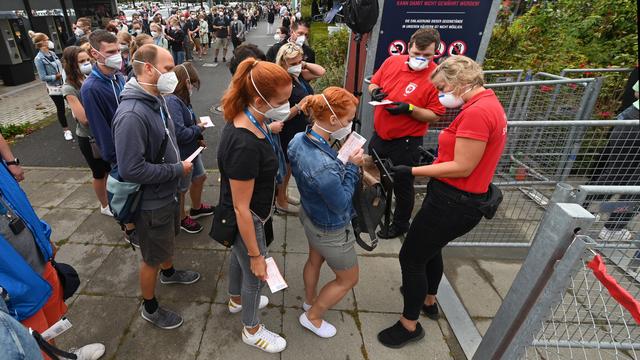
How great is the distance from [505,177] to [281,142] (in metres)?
2.57

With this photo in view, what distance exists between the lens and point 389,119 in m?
3.40

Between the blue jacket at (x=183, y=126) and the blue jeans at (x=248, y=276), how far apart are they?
1.38 m

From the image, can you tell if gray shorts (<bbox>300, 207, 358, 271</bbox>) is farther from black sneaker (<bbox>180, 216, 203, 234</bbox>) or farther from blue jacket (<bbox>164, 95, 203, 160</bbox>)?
black sneaker (<bbox>180, 216, 203, 234</bbox>)

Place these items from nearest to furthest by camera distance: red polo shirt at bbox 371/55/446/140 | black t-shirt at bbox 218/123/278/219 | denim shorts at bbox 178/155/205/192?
black t-shirt at bbox 218/123/278/219 → red polo shirt at bbox 371/55/446/140 → denim shorts at bbox 178/155/205/192

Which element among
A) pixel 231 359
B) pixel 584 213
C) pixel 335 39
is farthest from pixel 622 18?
pixel 231 359

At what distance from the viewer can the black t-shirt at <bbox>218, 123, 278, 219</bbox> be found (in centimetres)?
178

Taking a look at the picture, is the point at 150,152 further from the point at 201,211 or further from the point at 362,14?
the point at 362,14

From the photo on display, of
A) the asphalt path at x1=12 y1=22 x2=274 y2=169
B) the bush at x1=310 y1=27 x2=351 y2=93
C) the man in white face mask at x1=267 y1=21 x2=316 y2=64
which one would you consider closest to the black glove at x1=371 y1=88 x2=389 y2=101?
the man in white face mask at x1=267 y1=21 x2=316 y2=64

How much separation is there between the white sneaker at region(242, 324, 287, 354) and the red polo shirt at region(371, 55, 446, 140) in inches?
82.5

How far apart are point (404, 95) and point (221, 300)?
246 centimetres

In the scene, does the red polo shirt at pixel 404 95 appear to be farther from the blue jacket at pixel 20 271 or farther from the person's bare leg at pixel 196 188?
the blue jacket at pixel 20 271

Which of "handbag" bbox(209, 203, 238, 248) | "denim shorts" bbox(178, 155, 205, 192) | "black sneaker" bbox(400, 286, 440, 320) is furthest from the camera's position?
"denim shorts" bbox(178, 155, 205, 192)

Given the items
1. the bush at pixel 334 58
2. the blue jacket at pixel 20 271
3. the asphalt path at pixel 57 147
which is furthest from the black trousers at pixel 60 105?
the blue jacket at pixel 20 271

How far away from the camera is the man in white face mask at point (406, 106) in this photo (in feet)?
10.2
